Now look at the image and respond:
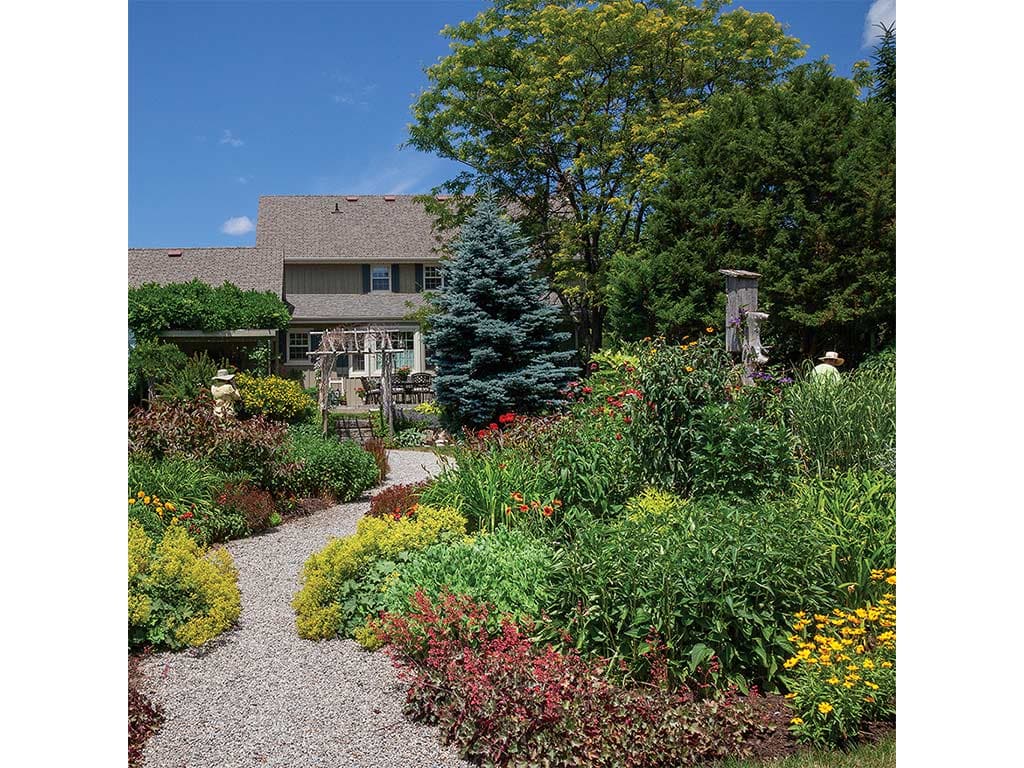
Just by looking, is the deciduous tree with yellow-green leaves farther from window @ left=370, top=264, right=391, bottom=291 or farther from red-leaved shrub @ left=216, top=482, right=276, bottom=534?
red-leaved shrub @ left=216, top=482, right=276, bottom=534

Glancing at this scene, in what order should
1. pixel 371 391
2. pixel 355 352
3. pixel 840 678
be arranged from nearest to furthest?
pixel 840 678 < pixel 355 352 < pixel 371 391

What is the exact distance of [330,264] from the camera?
26.9m

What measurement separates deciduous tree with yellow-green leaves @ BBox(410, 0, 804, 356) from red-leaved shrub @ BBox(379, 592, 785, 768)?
1433 centimetres

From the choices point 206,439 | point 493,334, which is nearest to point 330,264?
point 493,334

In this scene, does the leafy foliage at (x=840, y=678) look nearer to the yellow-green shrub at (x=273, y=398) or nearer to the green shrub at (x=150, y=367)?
the yellow-green shrub at (x=273, y=398)

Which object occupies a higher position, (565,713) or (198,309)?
(198,309)

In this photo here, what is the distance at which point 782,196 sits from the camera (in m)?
14.6

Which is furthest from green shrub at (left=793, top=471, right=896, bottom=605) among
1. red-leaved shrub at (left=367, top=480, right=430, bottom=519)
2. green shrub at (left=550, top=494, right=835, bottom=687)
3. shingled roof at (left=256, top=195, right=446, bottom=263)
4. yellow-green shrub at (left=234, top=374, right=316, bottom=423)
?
shingled roof at (left=256, top=195, right=446, bottom=263)

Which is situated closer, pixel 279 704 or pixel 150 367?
pixel 279 704

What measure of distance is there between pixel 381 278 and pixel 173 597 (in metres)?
22.5

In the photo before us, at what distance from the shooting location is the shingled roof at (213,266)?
24812mm

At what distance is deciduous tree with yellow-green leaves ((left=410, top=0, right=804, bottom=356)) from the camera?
17.7 metres

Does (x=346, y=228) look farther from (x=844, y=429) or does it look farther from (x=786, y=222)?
(x=844, y=429)
